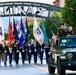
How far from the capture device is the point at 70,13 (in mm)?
29359

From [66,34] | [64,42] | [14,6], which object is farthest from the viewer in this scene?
[14,6]

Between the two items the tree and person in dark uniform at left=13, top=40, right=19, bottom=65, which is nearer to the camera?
the tree

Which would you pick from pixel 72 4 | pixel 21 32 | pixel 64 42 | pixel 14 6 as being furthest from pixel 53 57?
pixel 14 6

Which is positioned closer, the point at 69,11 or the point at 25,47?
the point at 69,11

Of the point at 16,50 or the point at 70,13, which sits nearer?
the point at 70,13

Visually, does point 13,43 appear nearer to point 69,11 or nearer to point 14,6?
point 69,11

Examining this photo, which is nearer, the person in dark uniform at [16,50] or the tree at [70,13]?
the tree at [70,13]

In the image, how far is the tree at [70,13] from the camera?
29109 mm

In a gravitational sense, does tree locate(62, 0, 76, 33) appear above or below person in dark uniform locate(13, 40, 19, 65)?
above

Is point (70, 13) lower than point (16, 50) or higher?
higher

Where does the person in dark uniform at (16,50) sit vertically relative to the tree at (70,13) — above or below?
below

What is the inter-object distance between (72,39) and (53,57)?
122 centimetres

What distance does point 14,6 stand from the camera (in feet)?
139

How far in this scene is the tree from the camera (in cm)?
2911
